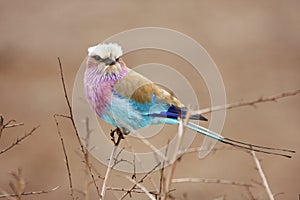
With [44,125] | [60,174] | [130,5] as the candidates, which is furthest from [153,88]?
[130,5]

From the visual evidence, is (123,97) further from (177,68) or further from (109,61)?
(177,68)

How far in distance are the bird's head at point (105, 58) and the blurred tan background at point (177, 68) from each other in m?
3.46

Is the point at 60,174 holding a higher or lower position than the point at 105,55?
higher

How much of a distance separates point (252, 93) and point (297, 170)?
1.72 m

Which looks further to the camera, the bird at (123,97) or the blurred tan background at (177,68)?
the blurred tan background at (177,68)

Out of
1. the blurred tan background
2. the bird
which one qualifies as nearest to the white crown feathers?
the bird

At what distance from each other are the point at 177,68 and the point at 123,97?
22.9ft

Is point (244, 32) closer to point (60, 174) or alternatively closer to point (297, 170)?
point (297, 170)

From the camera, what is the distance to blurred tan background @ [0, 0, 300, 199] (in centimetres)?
757

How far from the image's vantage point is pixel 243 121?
8.61m

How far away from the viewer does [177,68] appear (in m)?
9.85

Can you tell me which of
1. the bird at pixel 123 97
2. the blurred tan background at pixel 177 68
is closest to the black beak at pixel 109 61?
the bird at pixel 123 97

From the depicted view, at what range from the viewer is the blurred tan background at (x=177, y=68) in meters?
7.57

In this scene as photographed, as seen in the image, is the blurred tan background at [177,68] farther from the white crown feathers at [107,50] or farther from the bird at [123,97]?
the white crown feathers at [107,50]
